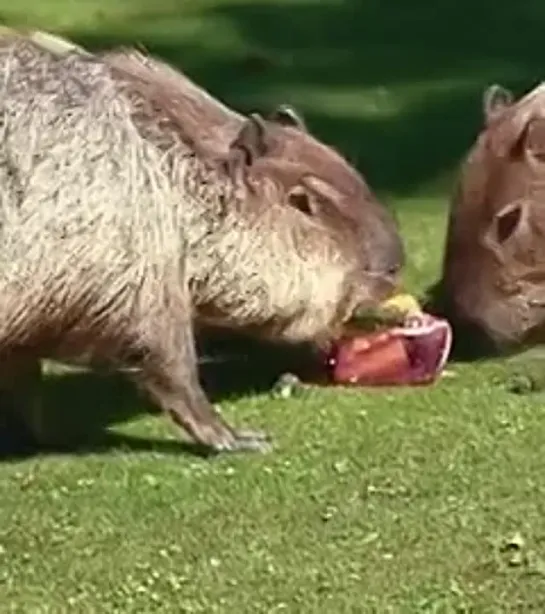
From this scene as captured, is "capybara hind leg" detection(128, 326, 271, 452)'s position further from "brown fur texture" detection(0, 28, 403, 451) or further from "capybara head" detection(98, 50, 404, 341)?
"capybara head" detection(98, 50, 404, 341)

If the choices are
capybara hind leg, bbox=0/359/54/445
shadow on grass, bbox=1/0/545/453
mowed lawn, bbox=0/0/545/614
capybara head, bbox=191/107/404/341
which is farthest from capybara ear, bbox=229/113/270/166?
shadow on grass, bbox=1/0/545/453

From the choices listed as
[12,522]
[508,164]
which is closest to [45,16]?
[508,164]

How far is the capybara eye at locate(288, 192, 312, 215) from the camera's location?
759 centimetres

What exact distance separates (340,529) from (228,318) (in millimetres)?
1479

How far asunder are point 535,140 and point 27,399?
6.83ft

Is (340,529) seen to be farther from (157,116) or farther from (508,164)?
(508,164)

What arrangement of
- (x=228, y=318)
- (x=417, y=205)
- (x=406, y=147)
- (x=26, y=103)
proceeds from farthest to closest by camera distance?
(x=406, y=147)
(x=417, y=205)
(x=228, y=318)
(x=26, y=103)

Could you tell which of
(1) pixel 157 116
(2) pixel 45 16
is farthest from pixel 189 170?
(2) pixel 45 16

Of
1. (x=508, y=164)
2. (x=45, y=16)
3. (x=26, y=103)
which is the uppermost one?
(x=26, y=103)

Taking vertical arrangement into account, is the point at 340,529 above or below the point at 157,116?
below

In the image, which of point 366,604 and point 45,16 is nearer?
point 366,604

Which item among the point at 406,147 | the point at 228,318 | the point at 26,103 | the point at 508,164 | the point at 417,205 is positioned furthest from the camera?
the point at 406,147

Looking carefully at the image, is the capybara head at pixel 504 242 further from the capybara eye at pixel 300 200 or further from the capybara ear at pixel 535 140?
the capybara eye at pixel 300 200

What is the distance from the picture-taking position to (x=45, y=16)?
49.3ft
